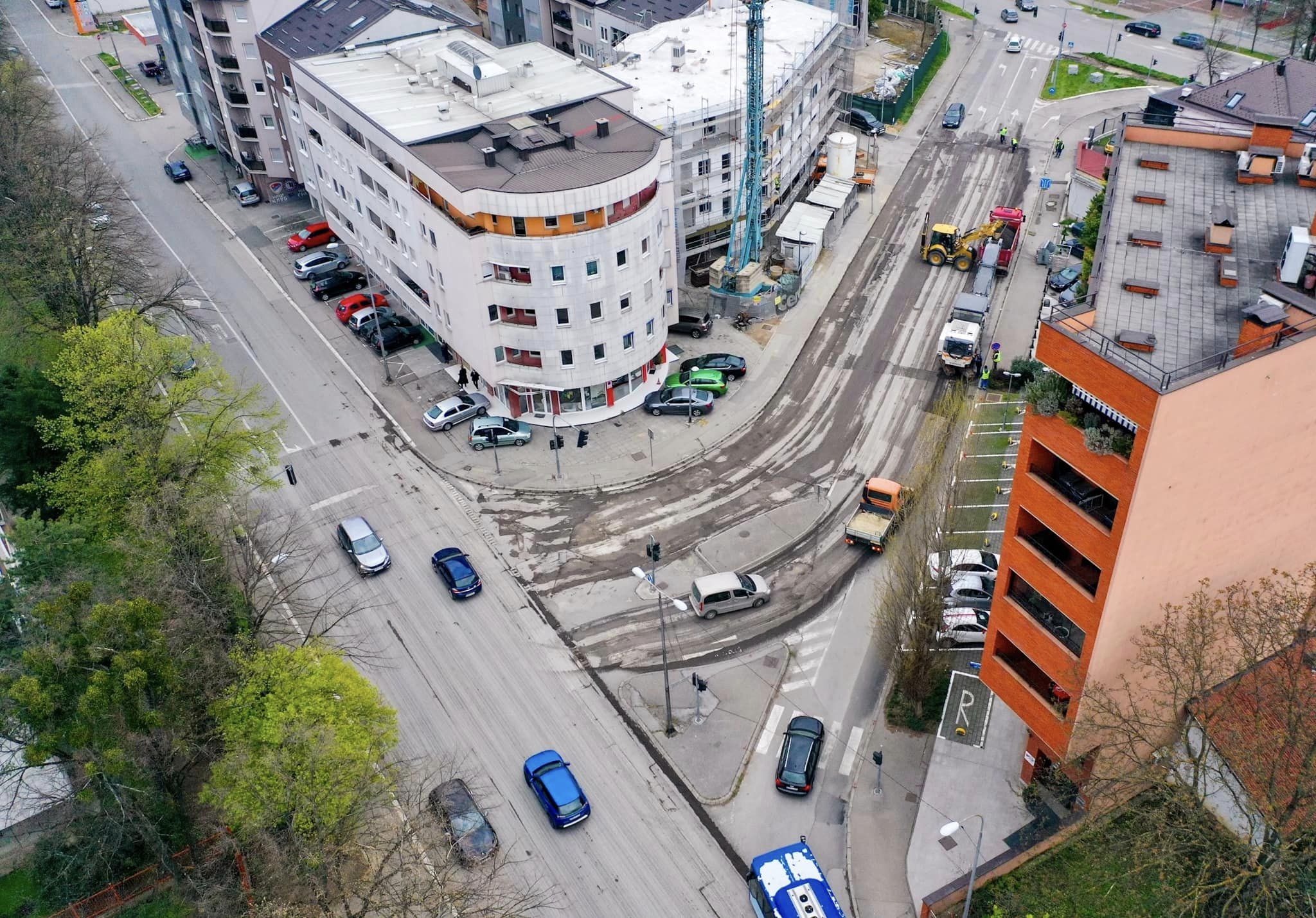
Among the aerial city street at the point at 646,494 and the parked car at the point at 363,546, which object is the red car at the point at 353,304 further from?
the parked car at the point at 363,546

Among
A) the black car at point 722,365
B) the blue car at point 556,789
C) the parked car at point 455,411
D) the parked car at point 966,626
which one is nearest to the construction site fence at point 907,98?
the black car at point 722,365

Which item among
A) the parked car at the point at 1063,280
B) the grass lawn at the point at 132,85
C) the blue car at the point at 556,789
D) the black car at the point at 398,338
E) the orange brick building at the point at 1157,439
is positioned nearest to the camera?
the orange brick building at the point at 1157,439

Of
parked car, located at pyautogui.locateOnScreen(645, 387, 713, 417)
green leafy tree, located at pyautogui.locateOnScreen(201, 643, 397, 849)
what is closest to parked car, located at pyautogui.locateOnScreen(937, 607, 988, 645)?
→ parked car, located at pyautogui.locateOnScreen(645, 387, 713, 417)

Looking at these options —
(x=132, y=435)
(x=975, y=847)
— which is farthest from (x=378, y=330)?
(x=975, y=847)

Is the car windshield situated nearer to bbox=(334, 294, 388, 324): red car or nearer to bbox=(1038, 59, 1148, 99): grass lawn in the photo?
bbox=(334, 294, 388, 324): red car

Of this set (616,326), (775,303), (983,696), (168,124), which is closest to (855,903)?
(983,696)
